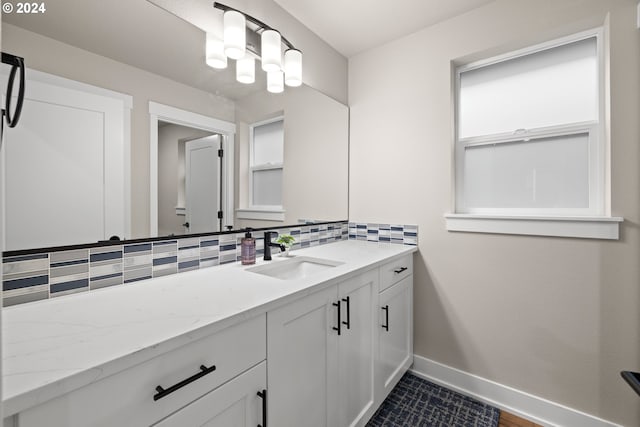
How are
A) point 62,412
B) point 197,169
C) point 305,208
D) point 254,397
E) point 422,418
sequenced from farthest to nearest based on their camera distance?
point 305,208, point 422,418, point 197,169, point 254,397, point 62,412

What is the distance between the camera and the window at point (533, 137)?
1578mm

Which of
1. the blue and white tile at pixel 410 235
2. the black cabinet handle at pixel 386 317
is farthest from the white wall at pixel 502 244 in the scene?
the black cabinet handle at pixel 386 317

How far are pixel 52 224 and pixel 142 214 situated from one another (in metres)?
0.28

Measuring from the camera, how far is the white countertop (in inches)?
22.8

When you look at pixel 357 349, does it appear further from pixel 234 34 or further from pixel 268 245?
pixel 234 34

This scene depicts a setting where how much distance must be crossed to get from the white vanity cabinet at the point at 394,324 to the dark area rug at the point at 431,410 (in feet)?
0.33

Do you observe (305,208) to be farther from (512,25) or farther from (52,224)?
(512,25)

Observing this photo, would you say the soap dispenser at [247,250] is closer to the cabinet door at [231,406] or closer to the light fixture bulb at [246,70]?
the cabinet door at [231,406]

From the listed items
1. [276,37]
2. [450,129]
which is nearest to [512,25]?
[450,129]

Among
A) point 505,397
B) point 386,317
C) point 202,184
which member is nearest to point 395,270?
point 386,317

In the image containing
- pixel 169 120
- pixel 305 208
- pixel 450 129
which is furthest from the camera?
pixel 305 208

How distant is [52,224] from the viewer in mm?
976

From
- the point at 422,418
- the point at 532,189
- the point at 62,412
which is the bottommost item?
the point at 422,418

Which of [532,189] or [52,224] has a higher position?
[532,189]
